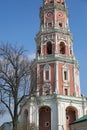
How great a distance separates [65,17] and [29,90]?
31.8 m

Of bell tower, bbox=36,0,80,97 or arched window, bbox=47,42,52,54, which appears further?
arched window, bbox=47,42,52,54

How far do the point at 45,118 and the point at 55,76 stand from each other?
7.61 m

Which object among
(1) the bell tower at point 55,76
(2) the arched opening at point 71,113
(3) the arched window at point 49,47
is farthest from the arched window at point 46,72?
(2) the arched opening at point 71,113

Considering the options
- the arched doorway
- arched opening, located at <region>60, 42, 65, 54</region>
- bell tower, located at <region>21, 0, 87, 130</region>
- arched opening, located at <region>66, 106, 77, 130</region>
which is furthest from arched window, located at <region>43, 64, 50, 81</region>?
arched opening, located at <region>66, 106, 77, 130</region>

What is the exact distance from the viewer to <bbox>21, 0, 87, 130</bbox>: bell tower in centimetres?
4809

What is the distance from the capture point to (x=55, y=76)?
50750 millimetres

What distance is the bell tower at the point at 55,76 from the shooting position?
1893 inches

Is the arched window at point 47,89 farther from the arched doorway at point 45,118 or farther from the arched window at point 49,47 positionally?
the arched window at point 49,47

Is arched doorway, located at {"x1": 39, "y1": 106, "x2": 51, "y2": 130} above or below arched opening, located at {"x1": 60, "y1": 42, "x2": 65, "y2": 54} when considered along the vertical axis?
below

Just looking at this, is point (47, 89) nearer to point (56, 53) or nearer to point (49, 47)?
point (56, 53)

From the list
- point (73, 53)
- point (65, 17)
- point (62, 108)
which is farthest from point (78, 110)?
point (65, 17)

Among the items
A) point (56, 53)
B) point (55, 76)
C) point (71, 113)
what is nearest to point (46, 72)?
point (55, 76)

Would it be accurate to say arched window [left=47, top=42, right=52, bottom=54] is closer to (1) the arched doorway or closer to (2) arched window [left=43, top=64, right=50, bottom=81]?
(2) arched window [left=43, top=64, right=50, bottom=81]

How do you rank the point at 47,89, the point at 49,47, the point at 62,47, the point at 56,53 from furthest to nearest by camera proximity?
the point at 62,47, the point at 49,47, the point at 56,53, the point at 47,89
